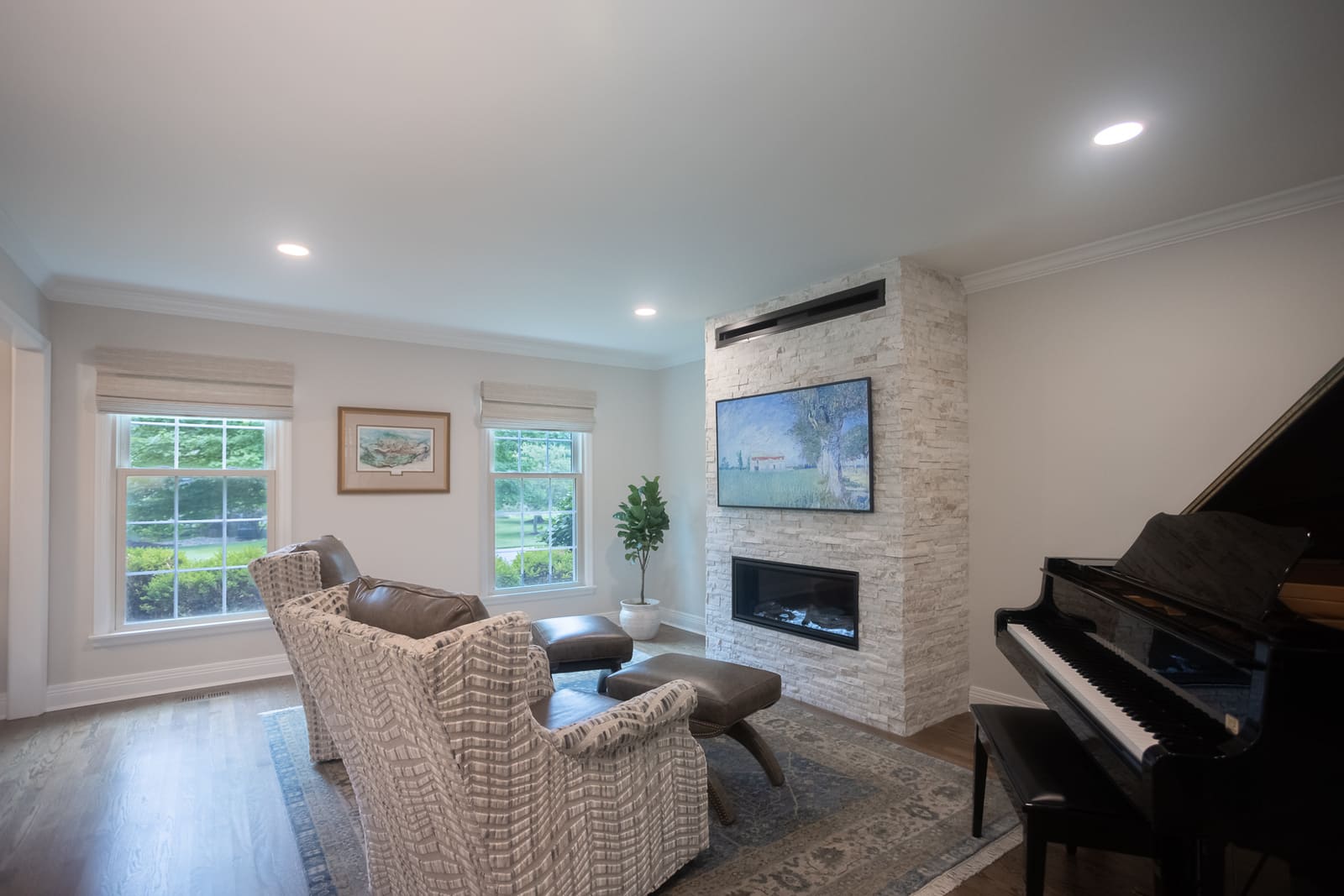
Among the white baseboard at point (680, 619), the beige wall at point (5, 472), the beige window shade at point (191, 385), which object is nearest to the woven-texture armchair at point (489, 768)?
the beige window shade at point (191, 385)

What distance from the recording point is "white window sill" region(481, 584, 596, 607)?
5.24m

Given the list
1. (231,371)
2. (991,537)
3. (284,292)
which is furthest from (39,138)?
(991,537)

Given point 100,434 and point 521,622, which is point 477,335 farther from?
point 521,622

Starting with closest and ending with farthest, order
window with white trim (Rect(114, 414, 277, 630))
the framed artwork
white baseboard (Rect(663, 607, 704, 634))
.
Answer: window with white trim (Rect(114, 414, 277, 630)) < the framed artwork < white baseboard (Rect(663, 607, 704, 634))

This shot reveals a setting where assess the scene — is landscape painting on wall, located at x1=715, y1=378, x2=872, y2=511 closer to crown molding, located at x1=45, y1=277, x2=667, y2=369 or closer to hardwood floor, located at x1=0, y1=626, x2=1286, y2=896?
hardwood floor, located at x1=0, y1=626, x2=1286, y2=896

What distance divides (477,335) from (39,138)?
300 centimetres

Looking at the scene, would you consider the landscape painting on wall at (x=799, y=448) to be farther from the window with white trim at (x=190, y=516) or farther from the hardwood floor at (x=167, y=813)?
the window with white trim at (x=190, y=516)

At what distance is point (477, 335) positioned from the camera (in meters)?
5.08

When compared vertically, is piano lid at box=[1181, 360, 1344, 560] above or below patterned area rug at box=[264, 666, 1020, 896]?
above

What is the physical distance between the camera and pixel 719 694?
2504 millimetres

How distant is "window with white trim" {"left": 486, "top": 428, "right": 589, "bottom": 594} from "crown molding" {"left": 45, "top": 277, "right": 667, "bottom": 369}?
71cm

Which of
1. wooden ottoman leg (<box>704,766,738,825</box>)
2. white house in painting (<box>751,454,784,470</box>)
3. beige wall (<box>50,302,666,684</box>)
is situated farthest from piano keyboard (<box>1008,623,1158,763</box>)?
beige wall (<box>50,302,666,684</box>)

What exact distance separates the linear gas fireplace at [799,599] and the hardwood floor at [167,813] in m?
0.63

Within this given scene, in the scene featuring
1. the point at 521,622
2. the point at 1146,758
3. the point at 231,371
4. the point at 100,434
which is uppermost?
the point at 231,371
